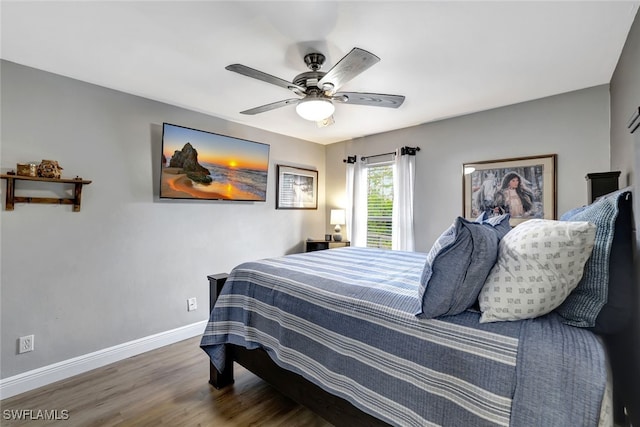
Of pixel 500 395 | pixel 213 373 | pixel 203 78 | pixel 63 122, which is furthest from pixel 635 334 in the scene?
pixel 63 122

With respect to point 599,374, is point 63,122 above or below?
above

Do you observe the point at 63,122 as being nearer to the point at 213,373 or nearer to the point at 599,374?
the point at 213,373

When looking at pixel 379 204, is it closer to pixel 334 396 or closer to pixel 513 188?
pixel 513 188

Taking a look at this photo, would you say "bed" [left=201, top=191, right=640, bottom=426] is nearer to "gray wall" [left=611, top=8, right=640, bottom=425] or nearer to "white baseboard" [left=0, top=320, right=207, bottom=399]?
"gray wall" [left=611, top=8, right=640, bottom=425]

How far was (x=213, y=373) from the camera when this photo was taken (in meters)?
2.23

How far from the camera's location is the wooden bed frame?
1.13 m

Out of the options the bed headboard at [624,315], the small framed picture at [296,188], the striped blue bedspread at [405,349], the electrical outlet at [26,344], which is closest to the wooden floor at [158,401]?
the electrical outlet at [26,344]

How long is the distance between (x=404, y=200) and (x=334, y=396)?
109 inches

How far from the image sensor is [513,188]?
9.96ft

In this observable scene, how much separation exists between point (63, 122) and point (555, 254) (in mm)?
3415

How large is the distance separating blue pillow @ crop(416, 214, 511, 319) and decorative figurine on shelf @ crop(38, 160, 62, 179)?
2840 mm

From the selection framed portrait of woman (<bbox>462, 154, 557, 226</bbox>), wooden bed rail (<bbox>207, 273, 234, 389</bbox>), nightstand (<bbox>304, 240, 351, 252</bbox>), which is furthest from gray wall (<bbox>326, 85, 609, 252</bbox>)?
wooden bed rail (<bbox>207, 273, 234, 389</bbox>)

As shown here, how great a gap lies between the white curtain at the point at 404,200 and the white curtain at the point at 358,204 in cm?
61

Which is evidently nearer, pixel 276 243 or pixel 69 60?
pixel 69 60
